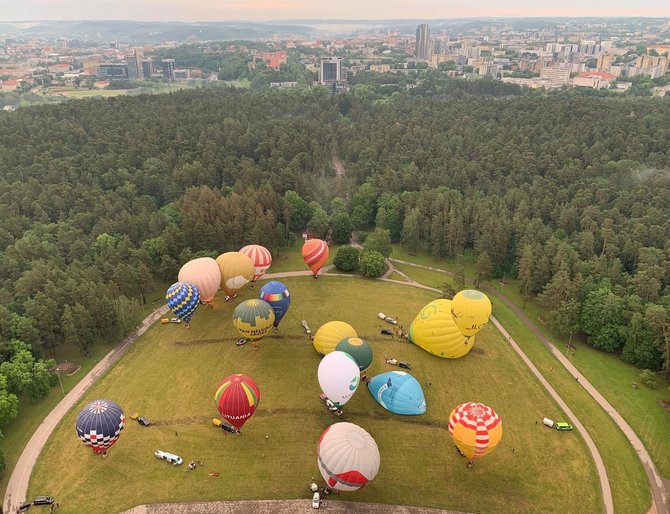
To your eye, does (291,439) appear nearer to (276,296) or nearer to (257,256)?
(276,296)

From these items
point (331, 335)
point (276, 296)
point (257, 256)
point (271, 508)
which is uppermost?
point (257, 256)

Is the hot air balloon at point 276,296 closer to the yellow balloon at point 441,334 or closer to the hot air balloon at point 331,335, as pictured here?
the hot air balloon at point 331,335

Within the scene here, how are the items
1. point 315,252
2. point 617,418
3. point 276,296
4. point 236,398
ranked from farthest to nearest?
point 315,252 < point 276,296 < point 617,418 < point 236,398

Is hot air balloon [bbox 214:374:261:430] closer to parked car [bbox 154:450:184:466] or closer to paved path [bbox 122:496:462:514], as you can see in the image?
parked car [bbox 154:450:184:466]

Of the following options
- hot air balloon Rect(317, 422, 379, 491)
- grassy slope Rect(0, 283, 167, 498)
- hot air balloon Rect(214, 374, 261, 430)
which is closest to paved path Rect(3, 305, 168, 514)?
grassy slope Rect(0, 283, 167, 498)

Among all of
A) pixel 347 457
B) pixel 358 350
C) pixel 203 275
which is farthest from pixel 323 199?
pixel 347 457
